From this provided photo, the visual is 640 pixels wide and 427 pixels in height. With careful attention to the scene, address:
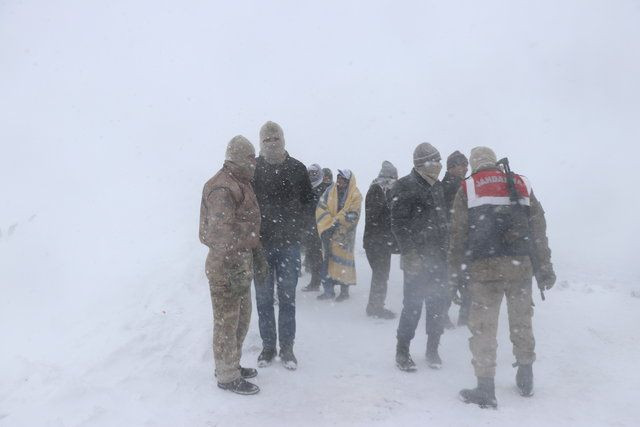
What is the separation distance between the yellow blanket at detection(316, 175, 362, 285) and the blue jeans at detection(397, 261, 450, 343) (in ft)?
7.84

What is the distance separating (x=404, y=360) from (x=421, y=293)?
2.56 feet

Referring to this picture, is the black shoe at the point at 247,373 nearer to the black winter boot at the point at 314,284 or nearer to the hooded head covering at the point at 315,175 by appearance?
the black winter boot at the point at 314,284

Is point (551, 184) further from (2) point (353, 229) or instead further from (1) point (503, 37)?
(1) point (503, 37)

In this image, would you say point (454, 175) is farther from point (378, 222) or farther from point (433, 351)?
point (433, 351)

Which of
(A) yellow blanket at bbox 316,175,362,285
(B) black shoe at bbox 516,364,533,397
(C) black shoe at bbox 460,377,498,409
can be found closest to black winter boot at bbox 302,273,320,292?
(A) yellow blanket at bbox 316,175,362,285

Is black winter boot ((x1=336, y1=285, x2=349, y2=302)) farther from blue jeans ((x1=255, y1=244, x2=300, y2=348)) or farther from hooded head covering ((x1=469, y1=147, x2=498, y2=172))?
hooded head covering ((x1=469, y1=147, x2=498, y2=172))

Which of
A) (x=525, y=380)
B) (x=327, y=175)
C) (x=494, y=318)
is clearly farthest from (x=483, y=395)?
(x=327, y=175)

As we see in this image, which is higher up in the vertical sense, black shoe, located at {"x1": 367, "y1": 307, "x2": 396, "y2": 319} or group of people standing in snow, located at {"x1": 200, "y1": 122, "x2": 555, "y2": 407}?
group of people standing in snow, located at {"x1": 200, "y1": 122, "x2": 555, "y2": 407}

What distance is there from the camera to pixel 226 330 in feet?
14.6

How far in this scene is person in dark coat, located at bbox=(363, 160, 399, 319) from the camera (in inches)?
279

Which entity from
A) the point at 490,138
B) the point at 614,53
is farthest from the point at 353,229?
the point at 614,53

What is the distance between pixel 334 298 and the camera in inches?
307

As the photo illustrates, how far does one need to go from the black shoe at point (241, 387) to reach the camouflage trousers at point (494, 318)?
211cm

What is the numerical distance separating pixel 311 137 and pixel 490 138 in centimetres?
1339
